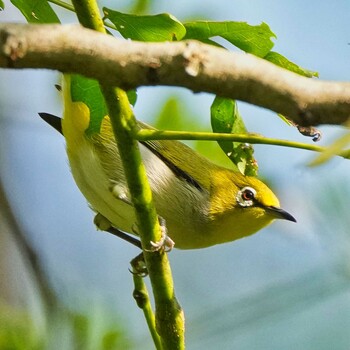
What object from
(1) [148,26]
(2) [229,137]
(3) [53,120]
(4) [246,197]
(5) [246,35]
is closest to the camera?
(2) [229,137]

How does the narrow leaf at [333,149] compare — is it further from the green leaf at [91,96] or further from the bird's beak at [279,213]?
the bird's beak at [279,213]

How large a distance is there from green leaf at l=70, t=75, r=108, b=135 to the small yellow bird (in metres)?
1.47

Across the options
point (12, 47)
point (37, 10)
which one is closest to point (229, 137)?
point (12, 47)

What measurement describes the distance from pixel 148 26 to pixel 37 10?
365mm

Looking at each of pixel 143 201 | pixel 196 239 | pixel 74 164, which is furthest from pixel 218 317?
pixel 143 201

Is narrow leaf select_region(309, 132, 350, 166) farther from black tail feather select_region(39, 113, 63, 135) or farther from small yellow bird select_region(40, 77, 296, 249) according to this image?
black tail feather select_region(39, 113, 63, 135)

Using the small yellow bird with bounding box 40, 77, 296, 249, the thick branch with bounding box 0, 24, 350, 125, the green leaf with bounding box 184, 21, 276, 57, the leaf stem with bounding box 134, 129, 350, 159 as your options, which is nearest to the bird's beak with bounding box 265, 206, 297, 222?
the small yellow bird with bounding box 40, 77, 296, 249

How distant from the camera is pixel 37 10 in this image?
2.00 meters

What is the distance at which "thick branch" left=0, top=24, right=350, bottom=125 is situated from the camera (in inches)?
37.4

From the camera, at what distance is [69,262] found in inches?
178

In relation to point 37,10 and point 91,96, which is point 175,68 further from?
point 37,10

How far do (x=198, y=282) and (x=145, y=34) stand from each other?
3.50 metres

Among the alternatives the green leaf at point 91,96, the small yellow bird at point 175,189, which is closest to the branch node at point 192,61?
the green leaf at point 91,96

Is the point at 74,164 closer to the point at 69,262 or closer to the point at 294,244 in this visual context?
the point at 69,262
